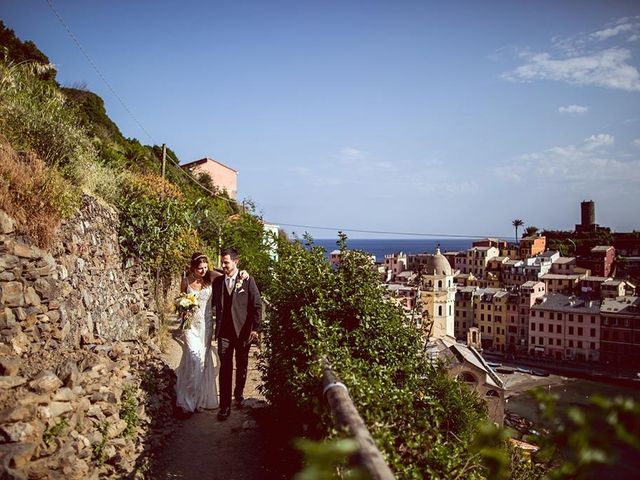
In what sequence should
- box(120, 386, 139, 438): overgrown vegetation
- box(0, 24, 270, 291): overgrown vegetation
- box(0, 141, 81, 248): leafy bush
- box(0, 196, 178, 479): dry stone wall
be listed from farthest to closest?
box(0, 24, 270, 291): overgrown vegetation < box(0, 141, 81, 248): leafy bush < box(120, 386, 139, 438): overgrown vegetation < box(0, 196, 178, 479): dry stone wall

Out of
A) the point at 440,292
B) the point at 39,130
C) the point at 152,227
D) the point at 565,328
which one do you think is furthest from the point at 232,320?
the point at 565,328

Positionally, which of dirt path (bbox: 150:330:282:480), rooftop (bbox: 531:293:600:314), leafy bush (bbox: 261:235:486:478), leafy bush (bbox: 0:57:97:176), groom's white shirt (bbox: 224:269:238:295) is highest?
leafy bush (bbox: 0:57:97:176)

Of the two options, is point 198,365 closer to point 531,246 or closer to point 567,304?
point 567,304

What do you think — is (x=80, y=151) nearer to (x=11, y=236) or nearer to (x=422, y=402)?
(x=11, y=236)

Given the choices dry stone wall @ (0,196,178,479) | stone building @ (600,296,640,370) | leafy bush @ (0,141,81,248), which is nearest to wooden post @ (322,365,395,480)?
dry stone wall @ (0,196,178,479)

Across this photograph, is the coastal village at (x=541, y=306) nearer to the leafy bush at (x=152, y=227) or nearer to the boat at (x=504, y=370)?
the boat at (x=504, y=370)

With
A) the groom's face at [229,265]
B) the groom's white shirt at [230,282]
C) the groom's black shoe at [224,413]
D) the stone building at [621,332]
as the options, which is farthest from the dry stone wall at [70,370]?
the stone building at [621,332]

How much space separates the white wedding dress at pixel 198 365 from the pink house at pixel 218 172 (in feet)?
112

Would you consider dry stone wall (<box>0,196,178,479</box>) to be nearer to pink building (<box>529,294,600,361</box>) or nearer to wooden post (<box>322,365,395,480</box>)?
wooden post (<box>322,365,395,480</box>)

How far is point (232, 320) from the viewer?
269 inches

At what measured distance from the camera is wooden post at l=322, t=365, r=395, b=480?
7.14 feet

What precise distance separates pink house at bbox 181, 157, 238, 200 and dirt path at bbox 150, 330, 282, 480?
3506cm

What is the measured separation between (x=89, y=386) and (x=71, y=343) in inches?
51.3

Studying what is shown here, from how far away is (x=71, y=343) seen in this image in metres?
6.48
